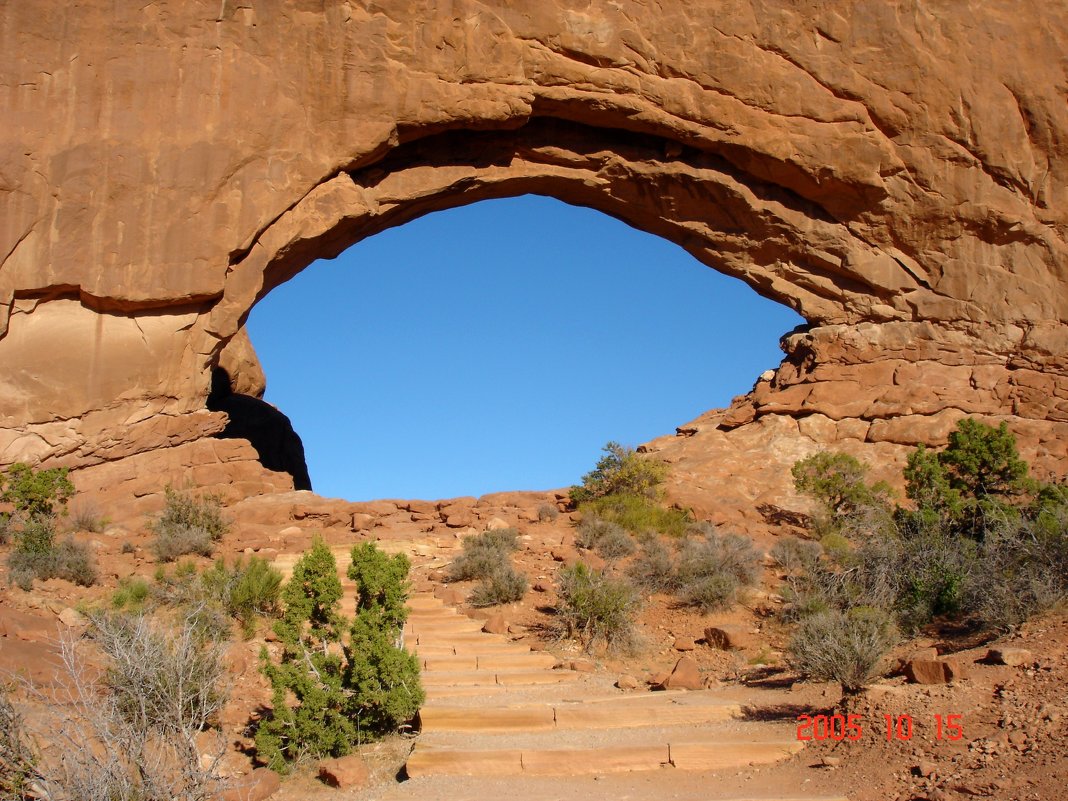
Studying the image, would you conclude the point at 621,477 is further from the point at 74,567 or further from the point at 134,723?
the point at 134,723

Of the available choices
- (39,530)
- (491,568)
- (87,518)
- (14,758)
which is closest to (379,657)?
(14,758)

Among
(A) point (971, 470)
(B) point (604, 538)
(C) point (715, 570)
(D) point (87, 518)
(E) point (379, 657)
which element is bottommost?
(E) point (379, 657)

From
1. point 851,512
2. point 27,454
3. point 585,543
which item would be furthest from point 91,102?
point 851,512

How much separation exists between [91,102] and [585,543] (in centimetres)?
1106

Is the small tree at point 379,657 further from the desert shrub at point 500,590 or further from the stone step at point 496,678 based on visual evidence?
the desert shrub at point 500,590

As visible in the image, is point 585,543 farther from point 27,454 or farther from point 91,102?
point 91,102

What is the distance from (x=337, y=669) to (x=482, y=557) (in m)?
5.33

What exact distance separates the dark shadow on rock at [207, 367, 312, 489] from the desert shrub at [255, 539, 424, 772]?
19.8 m

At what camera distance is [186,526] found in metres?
14.6

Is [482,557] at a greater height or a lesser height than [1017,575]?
greater

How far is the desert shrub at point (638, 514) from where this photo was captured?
15.3 meters

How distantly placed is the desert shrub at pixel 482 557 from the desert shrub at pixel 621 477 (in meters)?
3.41

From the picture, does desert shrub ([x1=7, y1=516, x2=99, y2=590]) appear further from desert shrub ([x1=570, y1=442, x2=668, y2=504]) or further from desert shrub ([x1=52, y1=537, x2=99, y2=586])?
desert shrub ([x1=570, y1=442, x2=668, y2=504])

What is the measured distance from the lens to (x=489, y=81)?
17578 millimetres
